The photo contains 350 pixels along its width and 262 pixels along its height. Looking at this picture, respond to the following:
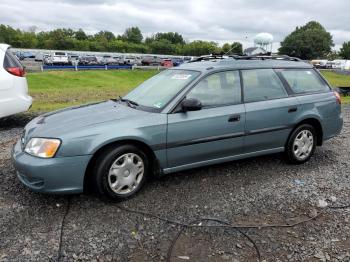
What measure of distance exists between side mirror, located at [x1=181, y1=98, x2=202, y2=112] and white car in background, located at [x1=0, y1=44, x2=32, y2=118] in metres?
4.19

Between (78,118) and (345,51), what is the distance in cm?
13266

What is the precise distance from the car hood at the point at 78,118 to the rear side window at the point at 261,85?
1.55 meters

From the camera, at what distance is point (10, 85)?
7113 millimetres

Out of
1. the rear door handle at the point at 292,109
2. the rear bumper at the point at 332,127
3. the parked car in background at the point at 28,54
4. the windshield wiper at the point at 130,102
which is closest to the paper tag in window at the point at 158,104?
the windshield wiper at the point at 130,102

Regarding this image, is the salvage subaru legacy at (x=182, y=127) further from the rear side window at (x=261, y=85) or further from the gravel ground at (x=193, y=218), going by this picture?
the gravel ground at (x=193, y=218)

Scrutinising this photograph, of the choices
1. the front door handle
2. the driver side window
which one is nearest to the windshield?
the driver side window

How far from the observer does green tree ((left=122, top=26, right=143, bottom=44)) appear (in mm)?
131550

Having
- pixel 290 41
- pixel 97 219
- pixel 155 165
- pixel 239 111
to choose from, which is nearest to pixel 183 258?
pixel 97 219

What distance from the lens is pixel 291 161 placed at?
220 inches

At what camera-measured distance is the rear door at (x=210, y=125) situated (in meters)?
4.47

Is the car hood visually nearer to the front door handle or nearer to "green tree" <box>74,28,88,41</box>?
the front door handle

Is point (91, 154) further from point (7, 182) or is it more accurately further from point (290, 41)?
point (290, 41)

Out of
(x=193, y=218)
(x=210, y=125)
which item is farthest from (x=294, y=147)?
(x=193, y=218)

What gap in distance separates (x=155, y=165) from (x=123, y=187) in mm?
467
